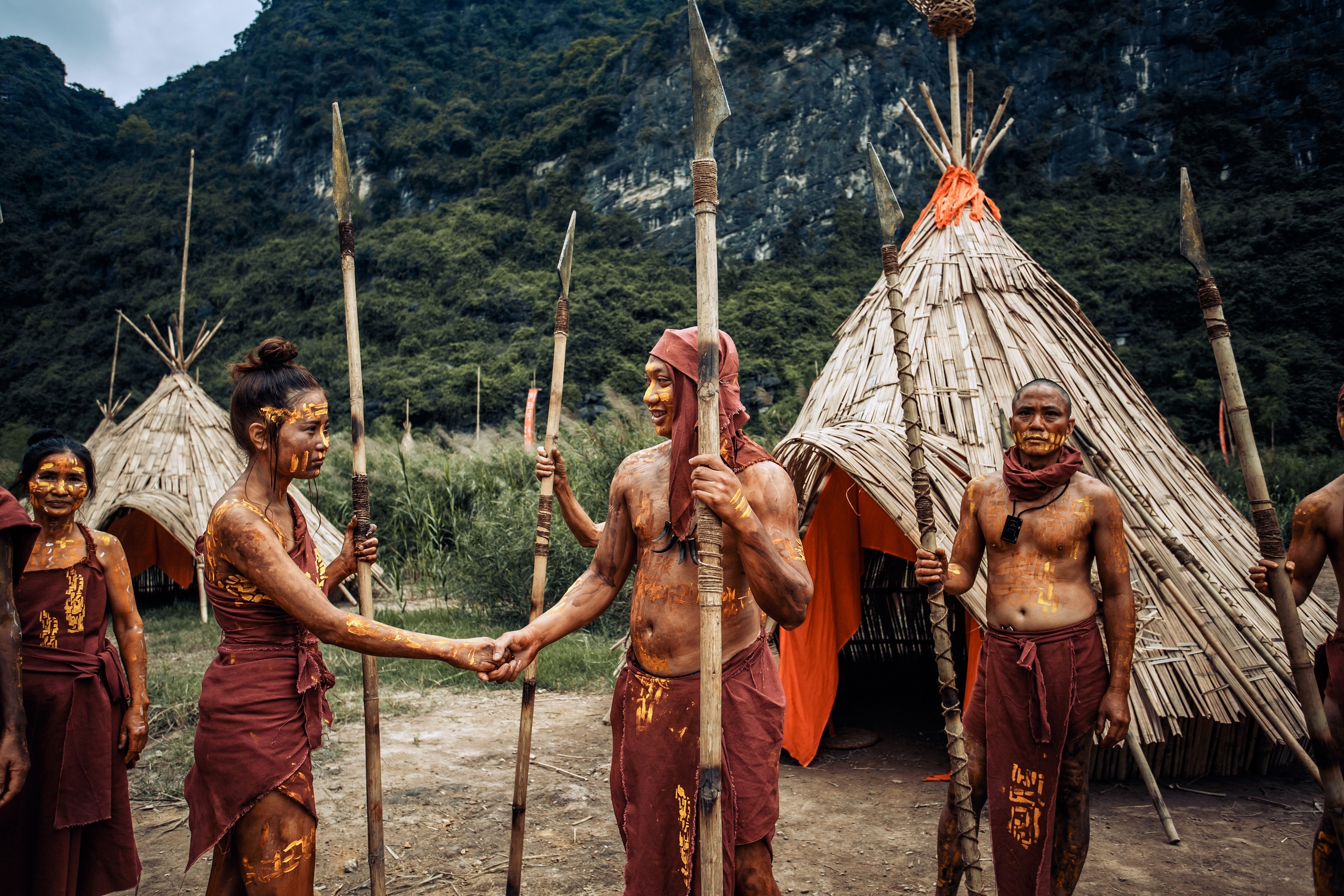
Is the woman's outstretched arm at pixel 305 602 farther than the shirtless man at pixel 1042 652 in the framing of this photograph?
No

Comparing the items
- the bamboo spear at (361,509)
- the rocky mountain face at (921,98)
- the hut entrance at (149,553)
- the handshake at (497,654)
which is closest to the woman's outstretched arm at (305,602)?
the handshake at (497,654)

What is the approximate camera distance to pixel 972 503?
3.12m

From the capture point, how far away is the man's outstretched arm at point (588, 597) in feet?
7.57

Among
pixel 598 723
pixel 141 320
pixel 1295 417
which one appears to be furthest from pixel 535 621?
pixel 141 320

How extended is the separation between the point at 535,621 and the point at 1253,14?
3589 cm

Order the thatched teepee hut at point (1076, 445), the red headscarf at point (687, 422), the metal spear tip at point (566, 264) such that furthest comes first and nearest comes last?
the thatched teepee hut at point (1076, 445) → the metal spear tip at point (566, 264) → the red headscarf at point (687, 422)

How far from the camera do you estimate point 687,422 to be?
88.0 inches

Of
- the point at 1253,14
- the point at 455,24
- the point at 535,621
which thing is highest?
the point at 455,24

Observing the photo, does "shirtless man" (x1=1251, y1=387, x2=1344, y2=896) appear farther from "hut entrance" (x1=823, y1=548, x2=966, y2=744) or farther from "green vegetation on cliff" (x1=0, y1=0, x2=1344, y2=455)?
"green vegetation on cliff" (x1=0, y1=0, x2=1344, y2=455)

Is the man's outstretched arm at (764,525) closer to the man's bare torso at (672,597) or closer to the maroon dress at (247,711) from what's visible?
the man's bare torso at (672,597)

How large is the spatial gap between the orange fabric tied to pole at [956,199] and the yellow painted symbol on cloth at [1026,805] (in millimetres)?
3952

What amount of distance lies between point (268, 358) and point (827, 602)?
386cm

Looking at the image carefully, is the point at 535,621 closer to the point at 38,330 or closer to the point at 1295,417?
the point at 1295,417

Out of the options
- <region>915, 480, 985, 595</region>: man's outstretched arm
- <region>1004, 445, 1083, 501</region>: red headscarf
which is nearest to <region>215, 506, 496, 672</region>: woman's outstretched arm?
<region>915, 480, 985, 595</region>: man's outstretched arm
